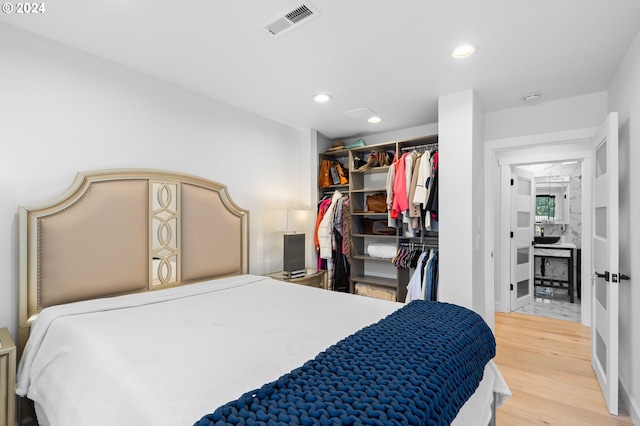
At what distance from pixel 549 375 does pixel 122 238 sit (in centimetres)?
349

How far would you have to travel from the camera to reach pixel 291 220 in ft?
11.4

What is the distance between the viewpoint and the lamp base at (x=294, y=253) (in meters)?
3.37

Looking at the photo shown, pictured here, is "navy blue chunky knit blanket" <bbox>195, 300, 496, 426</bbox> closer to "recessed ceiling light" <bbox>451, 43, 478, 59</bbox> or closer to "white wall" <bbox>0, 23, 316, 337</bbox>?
"recessed ceiling light" <bbox>451, 43, 478, 59</bbox>

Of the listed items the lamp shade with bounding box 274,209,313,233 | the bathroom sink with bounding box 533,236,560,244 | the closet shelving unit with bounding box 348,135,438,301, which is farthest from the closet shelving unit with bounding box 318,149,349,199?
the bathroom sink with bounding box 533,236,560,244

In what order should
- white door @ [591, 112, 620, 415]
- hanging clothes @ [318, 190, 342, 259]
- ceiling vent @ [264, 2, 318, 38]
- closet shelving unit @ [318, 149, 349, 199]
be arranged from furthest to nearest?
closet shelving unit @ [318, 149, 349, 199], hanging clothes @ [318, 190, 342, 259], white door @ [591, 112, 620, 415], ceiling vent @ [264, 2, 318, 38]

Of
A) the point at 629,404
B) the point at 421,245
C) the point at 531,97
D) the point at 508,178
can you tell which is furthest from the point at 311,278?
A: the point at 508,178

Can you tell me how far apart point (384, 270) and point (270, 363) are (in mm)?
3041

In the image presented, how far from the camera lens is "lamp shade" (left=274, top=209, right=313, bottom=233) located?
3.44m

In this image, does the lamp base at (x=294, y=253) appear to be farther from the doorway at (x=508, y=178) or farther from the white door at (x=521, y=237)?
the white door at (x=521, y=237)

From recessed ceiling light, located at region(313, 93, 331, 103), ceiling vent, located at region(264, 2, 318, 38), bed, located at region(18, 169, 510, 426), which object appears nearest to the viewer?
bed, located at region(18, 169, 510, 426)

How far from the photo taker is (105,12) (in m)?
1.76

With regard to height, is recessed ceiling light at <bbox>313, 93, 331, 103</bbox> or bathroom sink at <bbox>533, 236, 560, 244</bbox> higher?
recessed ceiling light at <bbox>313, 93, 331, 103</bbox>

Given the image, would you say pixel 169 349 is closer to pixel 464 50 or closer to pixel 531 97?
pixel 464 50

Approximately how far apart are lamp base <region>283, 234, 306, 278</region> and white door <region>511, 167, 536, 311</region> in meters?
2.96
